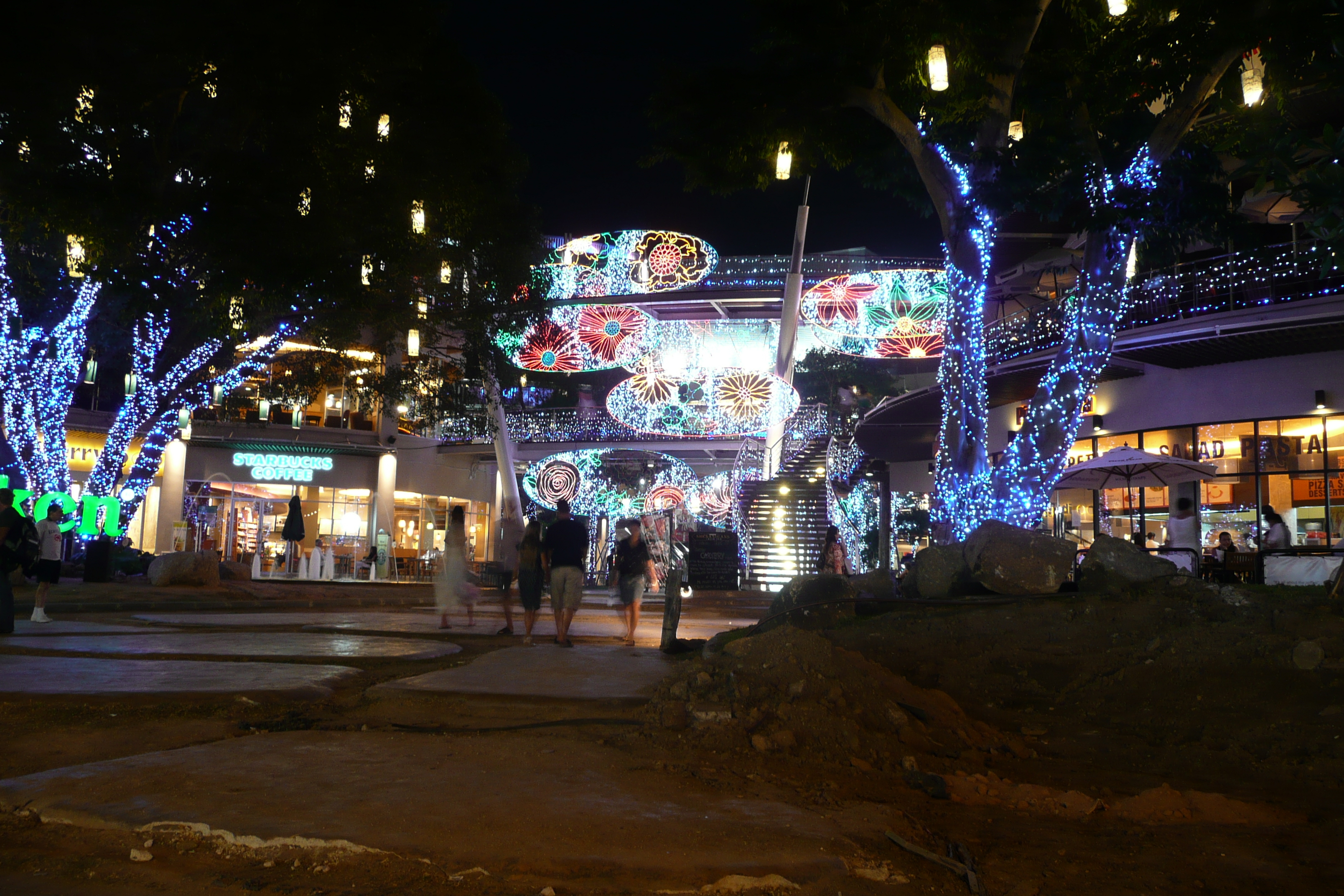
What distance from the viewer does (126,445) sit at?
19.2 m

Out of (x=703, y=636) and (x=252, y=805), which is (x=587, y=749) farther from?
(x=703, y=636)

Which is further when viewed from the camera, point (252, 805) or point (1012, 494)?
point (1012, 494)

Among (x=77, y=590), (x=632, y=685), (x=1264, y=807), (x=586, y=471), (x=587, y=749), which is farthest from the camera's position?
(x=586, y=471)

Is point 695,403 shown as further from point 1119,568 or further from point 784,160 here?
point 1119,568

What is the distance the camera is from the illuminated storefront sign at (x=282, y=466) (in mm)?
33156

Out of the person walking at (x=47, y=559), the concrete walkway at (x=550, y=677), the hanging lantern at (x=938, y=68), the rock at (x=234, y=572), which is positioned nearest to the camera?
the concrete walkway at (x=550, y=677)

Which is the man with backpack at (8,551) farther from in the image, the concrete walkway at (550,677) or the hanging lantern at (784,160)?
the hanging lantern at (784,160)

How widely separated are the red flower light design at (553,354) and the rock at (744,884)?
29028 mm

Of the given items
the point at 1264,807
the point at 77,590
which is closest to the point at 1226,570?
the point at 1264,807

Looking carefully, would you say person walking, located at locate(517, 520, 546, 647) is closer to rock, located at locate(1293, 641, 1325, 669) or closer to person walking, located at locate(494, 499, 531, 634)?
person walking, located at locate(494, 499, 531, 634)

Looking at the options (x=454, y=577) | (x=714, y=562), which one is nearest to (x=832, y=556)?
(x=714, y=562)

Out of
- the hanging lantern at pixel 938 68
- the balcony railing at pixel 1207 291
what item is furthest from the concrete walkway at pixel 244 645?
the balcony railing at pixel 1207 291

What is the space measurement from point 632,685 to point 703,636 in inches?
170

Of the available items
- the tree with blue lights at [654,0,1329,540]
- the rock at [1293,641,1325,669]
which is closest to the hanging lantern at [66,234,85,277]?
the tree with blue lights at [654,0,1329,540]
